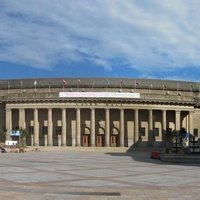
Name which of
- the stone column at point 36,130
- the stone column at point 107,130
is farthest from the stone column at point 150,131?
the stone column at point 36,130

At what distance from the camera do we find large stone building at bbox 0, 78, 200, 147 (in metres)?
93.3

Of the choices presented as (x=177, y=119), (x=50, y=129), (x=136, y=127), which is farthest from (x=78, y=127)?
(x=177, y=119)

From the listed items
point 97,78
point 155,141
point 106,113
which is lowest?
point 155,141

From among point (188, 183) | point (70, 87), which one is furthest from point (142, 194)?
point (70, 87)

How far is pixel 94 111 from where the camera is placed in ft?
308

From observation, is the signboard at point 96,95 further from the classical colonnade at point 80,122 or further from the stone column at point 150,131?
the stone column at point 150,131

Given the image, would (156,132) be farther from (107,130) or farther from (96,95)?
(96,95)

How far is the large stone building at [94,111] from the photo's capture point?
93312 millimetres

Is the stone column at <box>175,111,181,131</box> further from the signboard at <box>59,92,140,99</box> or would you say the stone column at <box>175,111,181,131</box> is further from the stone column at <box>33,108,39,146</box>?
the stone column at <box>33,108,39,146</box>

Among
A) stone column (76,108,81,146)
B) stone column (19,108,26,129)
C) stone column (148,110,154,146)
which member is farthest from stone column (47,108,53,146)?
stone column (148,110,154,146)

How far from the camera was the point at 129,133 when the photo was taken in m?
97.9

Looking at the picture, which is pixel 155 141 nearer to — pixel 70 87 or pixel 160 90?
pixel 160 90

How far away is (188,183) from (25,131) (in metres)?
72.3

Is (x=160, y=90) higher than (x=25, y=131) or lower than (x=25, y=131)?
higher
